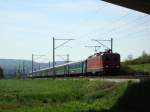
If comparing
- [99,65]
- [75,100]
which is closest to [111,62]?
[99,65]

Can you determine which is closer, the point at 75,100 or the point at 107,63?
the point at 75,100

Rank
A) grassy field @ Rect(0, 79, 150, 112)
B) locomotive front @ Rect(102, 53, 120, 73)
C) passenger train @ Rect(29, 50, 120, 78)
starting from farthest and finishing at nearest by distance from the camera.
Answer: passenger train @ Rect(29, 50, 120, 78), locomotive front @ Rect(102, 53, 120, 73), grassy field @ Rect(0, 79, 150, 112)

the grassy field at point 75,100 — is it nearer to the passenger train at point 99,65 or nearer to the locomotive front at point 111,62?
the locomotive front at point 111,62

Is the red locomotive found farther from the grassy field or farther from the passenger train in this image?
the grassy field

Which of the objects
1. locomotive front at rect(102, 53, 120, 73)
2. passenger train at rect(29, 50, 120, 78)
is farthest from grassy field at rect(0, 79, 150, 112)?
passenger train at rect(29, 50, 120, 78)

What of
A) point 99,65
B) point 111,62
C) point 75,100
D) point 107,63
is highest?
point 111,62

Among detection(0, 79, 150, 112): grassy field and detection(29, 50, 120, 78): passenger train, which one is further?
detection(29, 50, 120, 78): passenger train

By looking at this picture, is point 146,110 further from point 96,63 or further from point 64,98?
point 96,63

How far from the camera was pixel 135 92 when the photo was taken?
81.8 ft

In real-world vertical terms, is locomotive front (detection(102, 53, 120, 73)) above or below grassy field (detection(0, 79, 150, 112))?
above

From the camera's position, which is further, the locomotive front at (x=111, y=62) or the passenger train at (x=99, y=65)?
the passenger train at (x=99, y=65)

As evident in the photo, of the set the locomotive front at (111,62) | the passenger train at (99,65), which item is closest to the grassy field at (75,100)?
the locomotive front at (111,62)

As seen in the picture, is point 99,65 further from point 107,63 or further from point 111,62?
point 111,62

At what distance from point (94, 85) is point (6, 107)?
10.8 metres
